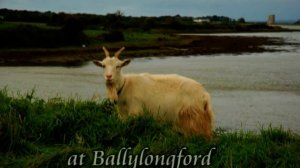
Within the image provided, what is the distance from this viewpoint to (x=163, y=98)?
392 inches

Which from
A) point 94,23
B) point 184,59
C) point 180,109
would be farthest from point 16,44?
point 180,109

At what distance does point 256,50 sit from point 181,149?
52066 mm

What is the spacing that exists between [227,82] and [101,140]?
2316 centimetres

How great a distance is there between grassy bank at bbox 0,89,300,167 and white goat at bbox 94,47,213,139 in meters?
0.54

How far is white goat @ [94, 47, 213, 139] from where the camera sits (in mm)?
9625

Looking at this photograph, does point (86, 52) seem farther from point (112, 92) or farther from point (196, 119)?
point (196, 119)

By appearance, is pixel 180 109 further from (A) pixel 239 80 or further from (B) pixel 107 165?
(A) pixel 239 80

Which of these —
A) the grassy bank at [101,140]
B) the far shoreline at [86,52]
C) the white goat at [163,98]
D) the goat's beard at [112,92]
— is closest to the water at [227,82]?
the far shoreline at [86,52]

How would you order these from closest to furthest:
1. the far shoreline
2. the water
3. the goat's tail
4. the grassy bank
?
the grassy bank, the goat's tail, the water, the far shoreline

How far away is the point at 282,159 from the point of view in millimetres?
7461

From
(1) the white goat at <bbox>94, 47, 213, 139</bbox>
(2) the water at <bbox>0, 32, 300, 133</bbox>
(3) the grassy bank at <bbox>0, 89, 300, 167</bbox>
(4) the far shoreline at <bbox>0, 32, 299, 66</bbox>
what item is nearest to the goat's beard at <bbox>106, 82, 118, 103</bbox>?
(1) the white goat at <bbox>94, 47, 213, 139</bbox>

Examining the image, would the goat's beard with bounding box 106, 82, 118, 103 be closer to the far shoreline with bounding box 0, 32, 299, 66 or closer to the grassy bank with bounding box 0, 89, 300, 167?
the grassy bank with bounding box 0, 89, 300, 167

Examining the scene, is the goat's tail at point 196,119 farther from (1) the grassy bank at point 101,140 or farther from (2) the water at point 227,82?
(2) the water at point 227,82

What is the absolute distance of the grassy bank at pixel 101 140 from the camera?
7602 millimetres
